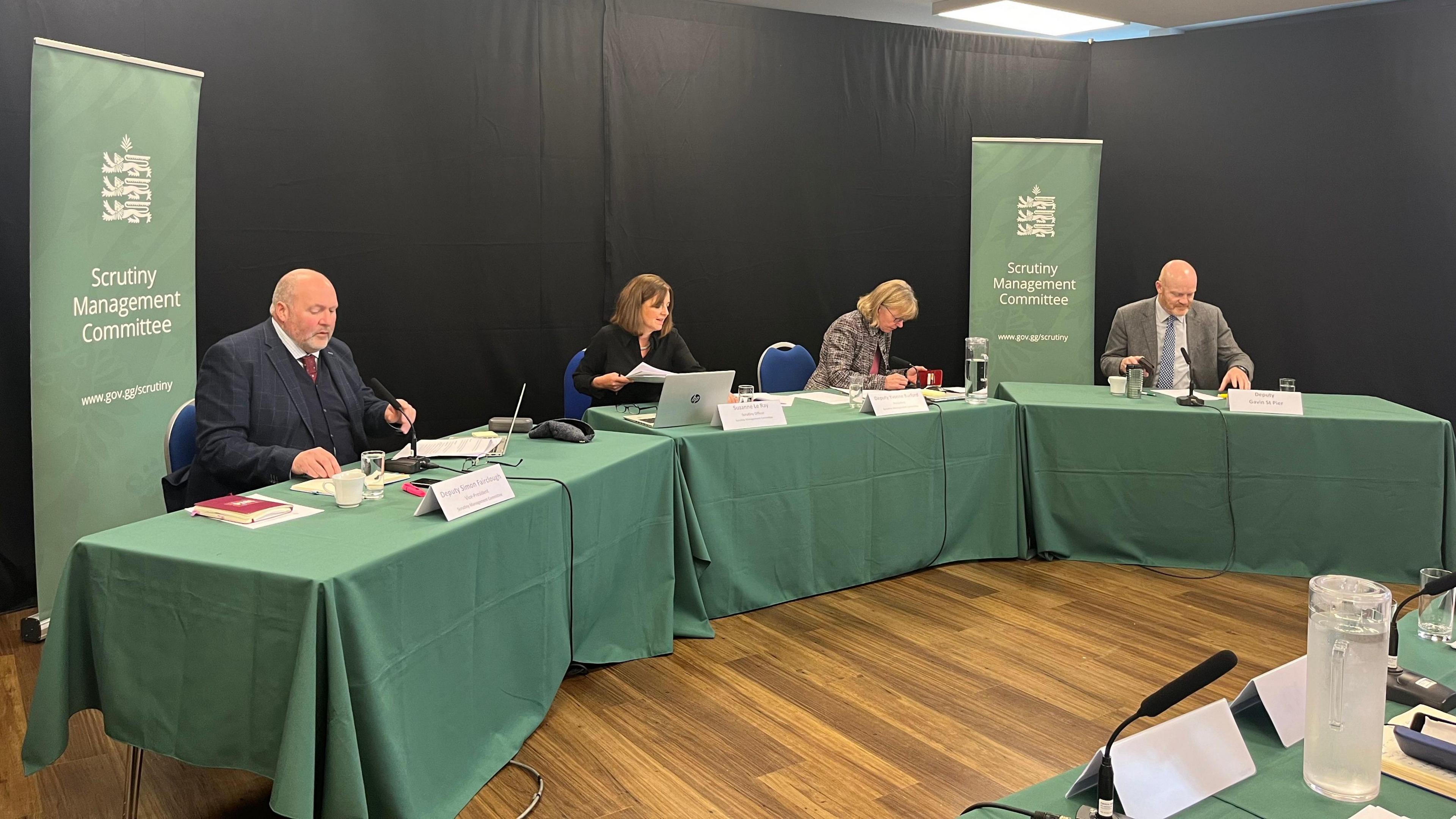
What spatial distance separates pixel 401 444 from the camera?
391cm

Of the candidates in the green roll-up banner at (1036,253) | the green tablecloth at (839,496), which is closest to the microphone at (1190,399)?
the green tablecloth at (839,496)

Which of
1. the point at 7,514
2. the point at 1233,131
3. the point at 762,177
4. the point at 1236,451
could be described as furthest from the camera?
the point at 1233,131

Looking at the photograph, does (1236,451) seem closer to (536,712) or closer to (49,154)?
(536,712)

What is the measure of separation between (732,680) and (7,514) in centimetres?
272

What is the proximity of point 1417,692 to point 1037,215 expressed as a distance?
4893mm

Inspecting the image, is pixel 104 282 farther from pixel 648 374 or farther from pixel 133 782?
pixel 133 782

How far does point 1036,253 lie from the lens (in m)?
6.11

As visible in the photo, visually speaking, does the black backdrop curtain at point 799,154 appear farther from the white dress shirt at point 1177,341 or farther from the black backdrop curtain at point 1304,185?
the white dress shirt at point 1177,341

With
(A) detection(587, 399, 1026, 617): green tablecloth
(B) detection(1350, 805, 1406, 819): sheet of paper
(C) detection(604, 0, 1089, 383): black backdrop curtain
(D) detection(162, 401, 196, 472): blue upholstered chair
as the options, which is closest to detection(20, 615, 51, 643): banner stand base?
(D) detection(162, 401, 196, 472): blue upholstered chair

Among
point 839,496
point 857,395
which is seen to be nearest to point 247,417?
point 839,496

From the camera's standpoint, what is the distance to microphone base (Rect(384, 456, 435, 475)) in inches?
112

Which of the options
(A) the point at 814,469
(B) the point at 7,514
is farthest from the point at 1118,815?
(B) the point at 7,514

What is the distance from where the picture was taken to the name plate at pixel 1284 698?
4.54 feet

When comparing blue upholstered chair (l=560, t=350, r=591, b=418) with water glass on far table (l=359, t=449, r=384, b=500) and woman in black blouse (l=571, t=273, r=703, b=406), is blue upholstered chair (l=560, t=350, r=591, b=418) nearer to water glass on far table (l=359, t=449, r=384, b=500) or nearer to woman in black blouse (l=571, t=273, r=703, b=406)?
woman in black blouse (l=571, t=273, r=703, b=406)
